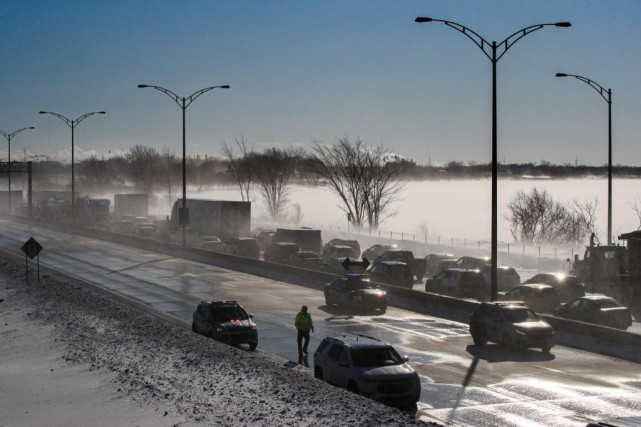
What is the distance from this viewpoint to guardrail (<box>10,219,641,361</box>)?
2569 cm

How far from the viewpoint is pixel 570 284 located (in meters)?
37.0

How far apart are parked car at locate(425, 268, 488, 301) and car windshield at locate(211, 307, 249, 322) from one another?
45.9 feet

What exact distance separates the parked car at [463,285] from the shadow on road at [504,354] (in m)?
10.4

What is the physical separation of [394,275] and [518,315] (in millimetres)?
14844

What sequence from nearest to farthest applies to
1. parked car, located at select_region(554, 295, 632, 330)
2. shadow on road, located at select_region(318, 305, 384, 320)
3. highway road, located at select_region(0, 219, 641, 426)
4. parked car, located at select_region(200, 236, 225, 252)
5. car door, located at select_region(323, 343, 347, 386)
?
highway road, located at select_region(0, 219, 641, 426) → car door, located at select_region(323, 343, 347, 386) → parked car, located at select_region(554, 295, 632, 330) → shadow on road, located at select_region(318, 305, 384, 320) → parked car, located at select_region(200, 236, 225, 252)

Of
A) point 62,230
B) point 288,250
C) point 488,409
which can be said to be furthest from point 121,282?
point 62,230

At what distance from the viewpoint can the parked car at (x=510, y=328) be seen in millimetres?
25328

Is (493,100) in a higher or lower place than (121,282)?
higher

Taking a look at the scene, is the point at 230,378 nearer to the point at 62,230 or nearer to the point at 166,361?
the point at 166,361

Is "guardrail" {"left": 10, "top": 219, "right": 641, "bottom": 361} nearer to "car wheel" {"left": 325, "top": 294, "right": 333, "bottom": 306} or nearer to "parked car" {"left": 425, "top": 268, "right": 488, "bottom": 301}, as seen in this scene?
"parked car" {"left": 425, "top": 268, "right": 488, "bottom": 301}

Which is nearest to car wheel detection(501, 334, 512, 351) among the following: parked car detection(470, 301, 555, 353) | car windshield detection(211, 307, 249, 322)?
parked car detection(470, 301, 555, 353)

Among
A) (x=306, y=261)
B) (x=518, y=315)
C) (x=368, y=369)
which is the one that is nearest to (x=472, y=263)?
(x=306, y=261)

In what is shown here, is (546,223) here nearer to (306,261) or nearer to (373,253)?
(373,253)

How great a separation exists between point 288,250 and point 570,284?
2162 cm
